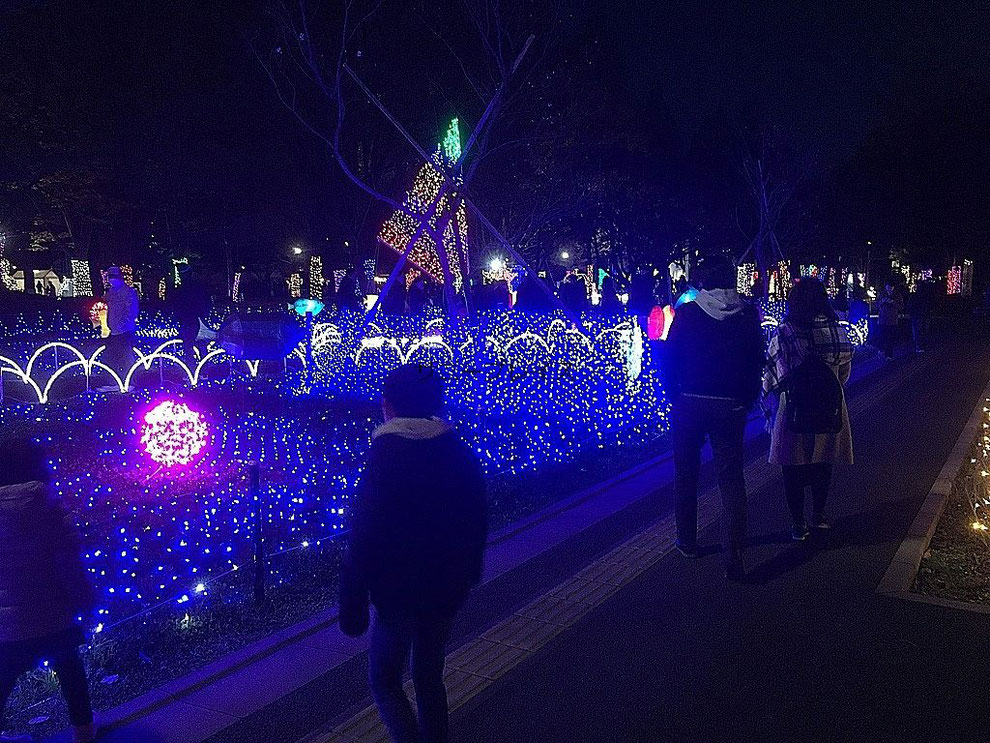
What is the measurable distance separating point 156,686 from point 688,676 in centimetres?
257

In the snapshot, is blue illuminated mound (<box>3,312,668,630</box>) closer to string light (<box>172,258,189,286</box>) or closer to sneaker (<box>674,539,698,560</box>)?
sneaker (<box>674,539,698,560</box>)

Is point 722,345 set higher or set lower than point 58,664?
higher

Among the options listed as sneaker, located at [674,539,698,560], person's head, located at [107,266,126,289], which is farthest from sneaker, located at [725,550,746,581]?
person's head, located at [107,266,126,289]

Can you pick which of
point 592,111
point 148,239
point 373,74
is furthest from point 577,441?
point 148,239

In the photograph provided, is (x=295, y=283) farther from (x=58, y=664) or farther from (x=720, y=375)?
(x=58, y=664)

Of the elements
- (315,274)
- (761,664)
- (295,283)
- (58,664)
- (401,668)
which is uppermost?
(315,274)

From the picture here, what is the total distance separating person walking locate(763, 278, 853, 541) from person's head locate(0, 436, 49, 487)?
4.31m

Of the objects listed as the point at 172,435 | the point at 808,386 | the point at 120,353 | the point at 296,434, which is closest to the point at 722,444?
the point at 808,386

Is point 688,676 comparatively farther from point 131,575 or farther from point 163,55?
point 163,55

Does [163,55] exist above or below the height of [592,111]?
above

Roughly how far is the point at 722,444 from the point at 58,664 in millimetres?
3630

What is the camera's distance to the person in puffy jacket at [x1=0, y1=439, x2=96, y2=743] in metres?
3.41

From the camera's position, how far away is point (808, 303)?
5641 mm

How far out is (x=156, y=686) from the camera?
4246mm
